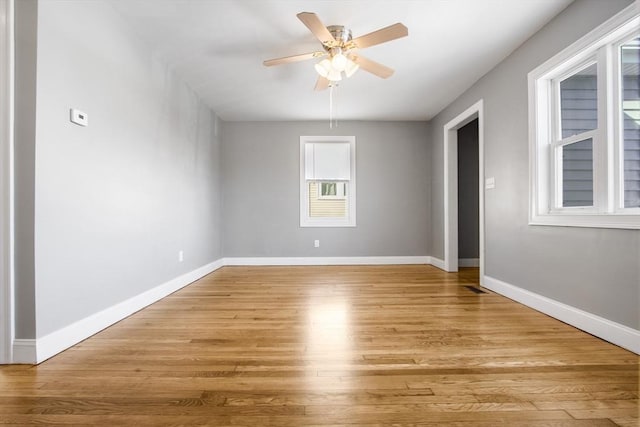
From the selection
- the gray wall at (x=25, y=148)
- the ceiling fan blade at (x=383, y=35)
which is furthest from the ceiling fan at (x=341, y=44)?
the gray wall at (x=25, y=148)

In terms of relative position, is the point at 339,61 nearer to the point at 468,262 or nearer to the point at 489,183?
the point at 489,183

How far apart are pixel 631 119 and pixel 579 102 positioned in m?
0.50

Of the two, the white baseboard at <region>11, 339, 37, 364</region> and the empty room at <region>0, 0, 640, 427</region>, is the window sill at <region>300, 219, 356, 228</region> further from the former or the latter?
the white baseboard at <region>11, 339, 37, 364</region>

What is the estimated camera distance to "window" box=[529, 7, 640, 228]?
2111 millimetres

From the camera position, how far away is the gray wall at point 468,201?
5.37m

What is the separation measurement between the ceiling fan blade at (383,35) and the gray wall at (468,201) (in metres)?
3.45

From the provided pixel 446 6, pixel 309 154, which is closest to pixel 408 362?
pixel 446 6

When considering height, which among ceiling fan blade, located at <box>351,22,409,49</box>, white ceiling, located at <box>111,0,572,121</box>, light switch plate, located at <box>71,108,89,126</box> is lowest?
light switch plate, located at <box>71,108,89,126</box>

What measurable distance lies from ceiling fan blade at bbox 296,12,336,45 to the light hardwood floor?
Answer: 222 centimetres

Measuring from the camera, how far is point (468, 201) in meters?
5.37

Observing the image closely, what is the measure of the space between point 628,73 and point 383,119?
11.6 feet

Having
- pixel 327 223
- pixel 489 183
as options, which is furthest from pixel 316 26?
pixel 327 223

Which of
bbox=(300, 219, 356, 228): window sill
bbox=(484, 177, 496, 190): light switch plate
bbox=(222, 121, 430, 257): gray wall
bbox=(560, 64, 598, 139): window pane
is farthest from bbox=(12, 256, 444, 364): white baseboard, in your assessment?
bbox=(560, 64, 598, 139): window pane

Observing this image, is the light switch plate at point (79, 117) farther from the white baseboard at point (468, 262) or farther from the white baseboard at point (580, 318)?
the white baseboard at point (468, 262)
